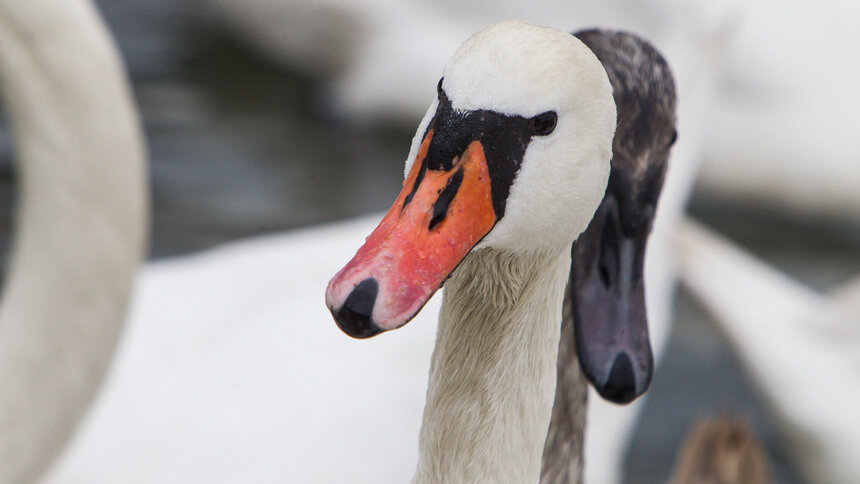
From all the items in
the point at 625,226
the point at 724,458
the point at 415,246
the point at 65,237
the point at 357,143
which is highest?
the point at 415,246

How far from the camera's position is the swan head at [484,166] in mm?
1003

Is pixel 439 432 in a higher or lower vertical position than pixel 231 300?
higher

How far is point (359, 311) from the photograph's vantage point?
3.22 ft

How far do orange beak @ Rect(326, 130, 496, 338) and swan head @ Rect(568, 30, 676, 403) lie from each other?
1.23 ft

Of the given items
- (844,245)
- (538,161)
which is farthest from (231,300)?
(844,245)

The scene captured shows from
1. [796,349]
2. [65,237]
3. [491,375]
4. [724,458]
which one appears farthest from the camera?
[796,349]

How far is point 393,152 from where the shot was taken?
478 cm

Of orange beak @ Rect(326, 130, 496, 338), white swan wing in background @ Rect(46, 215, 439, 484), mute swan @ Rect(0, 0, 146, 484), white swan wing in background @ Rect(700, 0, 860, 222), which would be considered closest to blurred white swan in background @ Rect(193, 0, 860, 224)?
white swan wing in background @ Rect(700, 0, 860, 222)

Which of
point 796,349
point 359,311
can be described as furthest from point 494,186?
point 796,349

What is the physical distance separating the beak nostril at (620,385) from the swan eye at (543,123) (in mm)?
378

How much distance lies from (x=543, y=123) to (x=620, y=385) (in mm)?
397

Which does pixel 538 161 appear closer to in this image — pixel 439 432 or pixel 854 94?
pixel 439 432

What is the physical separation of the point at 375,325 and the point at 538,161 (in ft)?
0.69

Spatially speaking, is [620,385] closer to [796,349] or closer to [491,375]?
[491,375]
